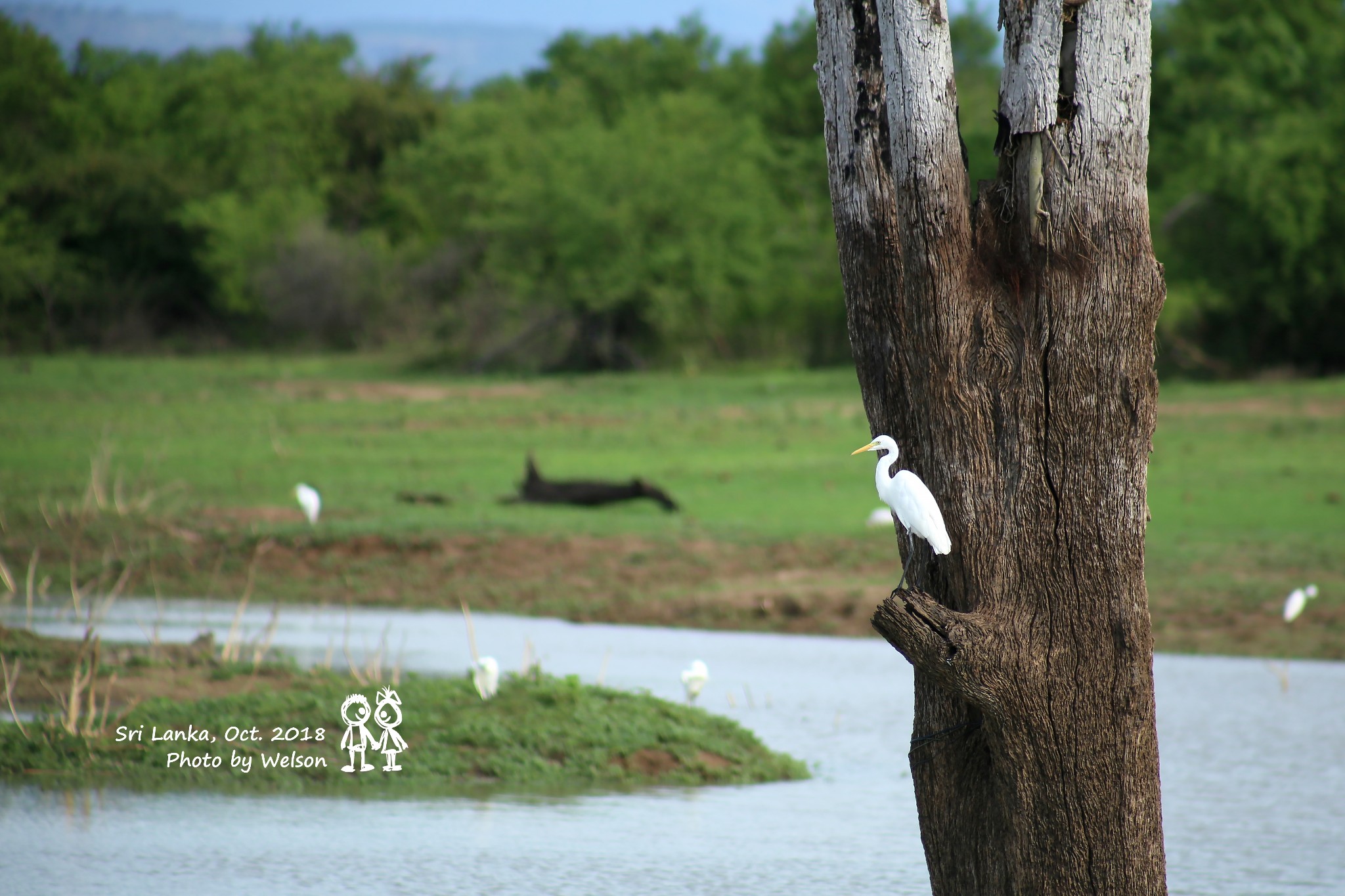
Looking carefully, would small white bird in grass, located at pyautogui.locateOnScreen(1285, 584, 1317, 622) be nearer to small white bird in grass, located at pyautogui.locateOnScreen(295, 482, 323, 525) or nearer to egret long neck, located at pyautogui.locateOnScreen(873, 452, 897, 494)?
egret long neck, located at pyautogui.locateOnScreen(873, 452, 897, 494)

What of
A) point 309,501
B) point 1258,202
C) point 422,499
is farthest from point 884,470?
point 1258,202

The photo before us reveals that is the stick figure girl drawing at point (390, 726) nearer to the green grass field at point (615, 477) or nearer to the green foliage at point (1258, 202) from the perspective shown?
the green grass field at point (615, 477)

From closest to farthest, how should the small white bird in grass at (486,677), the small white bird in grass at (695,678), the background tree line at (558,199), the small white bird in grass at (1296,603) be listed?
the small white bird in grass at (486,677) → the small white bird in grass at (695,678) → the small white bird in grass at (1296,603) → the background tree line at (558,199)

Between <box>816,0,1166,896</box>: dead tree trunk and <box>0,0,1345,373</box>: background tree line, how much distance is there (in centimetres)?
2805

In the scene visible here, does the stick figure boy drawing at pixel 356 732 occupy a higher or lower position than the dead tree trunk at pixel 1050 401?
lower

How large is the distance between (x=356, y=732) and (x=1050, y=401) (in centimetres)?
425

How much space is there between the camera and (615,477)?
20.2 meters

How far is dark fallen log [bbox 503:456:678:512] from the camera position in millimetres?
16469

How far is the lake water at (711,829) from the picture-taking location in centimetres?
591

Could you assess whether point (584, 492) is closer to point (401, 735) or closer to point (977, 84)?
point (401, 735)

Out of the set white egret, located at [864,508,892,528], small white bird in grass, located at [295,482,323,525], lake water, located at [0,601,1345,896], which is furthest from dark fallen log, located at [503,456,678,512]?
lake water, located at [0,601,1345,896]

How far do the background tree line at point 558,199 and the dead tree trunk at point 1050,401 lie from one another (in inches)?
1104

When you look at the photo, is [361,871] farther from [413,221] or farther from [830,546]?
[413,221]

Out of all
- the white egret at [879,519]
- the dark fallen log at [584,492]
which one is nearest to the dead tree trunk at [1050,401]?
the white egret at [879,519]
